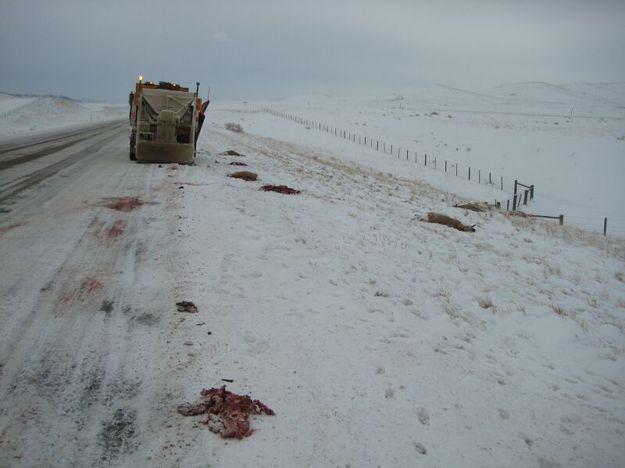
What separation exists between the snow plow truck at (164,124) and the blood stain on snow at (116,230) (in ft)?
23.9

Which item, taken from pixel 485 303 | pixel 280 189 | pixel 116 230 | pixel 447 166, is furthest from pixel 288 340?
pixel 447 166

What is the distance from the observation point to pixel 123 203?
9.00 metres

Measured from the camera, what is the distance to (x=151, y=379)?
3.97m

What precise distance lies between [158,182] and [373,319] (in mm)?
7609

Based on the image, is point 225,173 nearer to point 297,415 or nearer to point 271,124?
point 297,415

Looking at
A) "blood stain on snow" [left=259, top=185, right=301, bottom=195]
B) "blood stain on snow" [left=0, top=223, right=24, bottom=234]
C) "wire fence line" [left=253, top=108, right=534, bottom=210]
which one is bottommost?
"blood stain on snow" [left=0, top=223, right=24, bottom=234]

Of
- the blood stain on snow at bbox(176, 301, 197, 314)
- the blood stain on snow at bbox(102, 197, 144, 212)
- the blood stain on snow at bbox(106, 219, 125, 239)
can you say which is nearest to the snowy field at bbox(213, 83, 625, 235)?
the blood stain on snow at bbox(102, 197, 144, 212)

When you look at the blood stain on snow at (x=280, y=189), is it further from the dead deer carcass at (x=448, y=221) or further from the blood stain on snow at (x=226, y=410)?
the blood stain on snow at (x=226, y=410)

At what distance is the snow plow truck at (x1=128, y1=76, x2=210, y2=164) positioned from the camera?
14297 millimetres

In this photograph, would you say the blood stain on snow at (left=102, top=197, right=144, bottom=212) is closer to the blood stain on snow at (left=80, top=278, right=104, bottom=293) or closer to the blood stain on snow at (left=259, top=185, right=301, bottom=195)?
the blood stain on snow at (left=80, top=278, right=104, bottom=293)

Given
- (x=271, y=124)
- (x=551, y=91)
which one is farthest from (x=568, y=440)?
(x=551, y=91)

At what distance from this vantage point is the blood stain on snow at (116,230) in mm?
7156

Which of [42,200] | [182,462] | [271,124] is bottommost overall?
[182,462]

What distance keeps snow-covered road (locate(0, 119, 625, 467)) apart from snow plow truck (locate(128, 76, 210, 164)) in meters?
4.84
